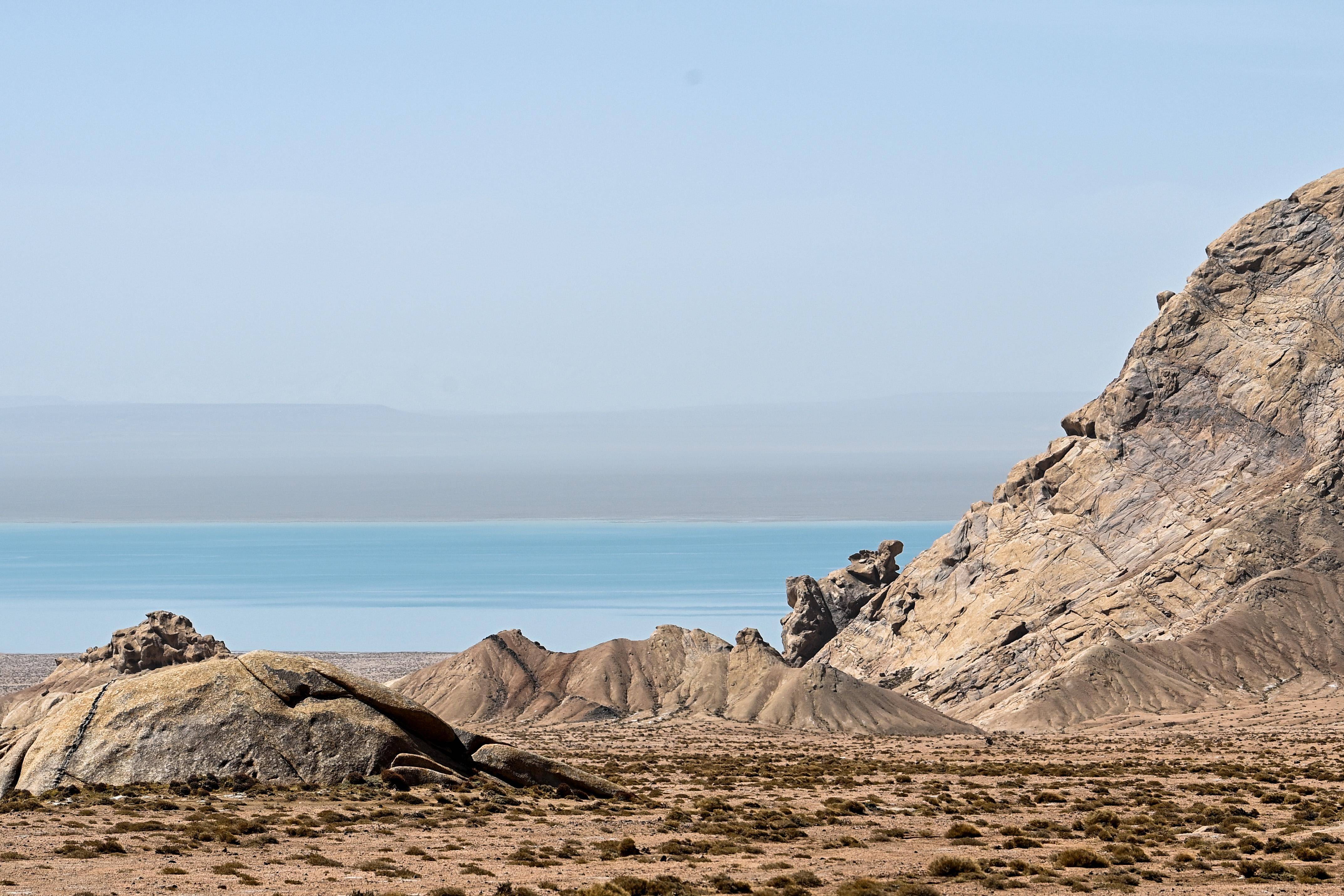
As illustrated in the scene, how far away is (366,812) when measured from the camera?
3997 cm

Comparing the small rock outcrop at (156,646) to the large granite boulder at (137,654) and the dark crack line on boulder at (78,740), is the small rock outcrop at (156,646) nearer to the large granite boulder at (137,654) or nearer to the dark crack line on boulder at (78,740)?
the large granite boulder at (137,654)

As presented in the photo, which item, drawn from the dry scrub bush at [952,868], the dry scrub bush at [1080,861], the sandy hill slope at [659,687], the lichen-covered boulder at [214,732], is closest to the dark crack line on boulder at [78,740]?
the lichen-covered boulder at [214,732]

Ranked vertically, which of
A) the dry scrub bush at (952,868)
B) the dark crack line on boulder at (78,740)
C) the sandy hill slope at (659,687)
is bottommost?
the dry scrub bush at (952,868)

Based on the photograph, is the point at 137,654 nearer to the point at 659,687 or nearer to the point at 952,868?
the point at 659,687

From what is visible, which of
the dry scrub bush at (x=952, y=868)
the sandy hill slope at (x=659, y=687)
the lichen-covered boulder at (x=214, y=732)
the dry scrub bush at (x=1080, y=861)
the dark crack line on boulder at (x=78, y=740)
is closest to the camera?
the dry scrub bush at (x=952, y=868)

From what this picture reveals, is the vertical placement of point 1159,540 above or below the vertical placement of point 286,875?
above

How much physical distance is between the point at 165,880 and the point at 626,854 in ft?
38.8

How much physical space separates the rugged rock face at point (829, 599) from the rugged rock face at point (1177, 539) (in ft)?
19.2

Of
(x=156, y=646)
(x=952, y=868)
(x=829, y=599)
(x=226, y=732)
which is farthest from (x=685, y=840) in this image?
(x=829, y=599)

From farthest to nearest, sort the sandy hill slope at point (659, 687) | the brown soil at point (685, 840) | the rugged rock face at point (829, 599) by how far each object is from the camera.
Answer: the rugged rock face at point (829, 599)
the sandy hill slope at point (659, 687)
the brown soil at point (685, 840)

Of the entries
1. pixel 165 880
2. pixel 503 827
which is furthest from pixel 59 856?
pixel 503 827

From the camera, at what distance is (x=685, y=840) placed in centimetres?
3947

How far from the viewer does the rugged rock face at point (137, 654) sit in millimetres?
133625

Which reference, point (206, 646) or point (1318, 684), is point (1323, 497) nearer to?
point (1318, 684)
